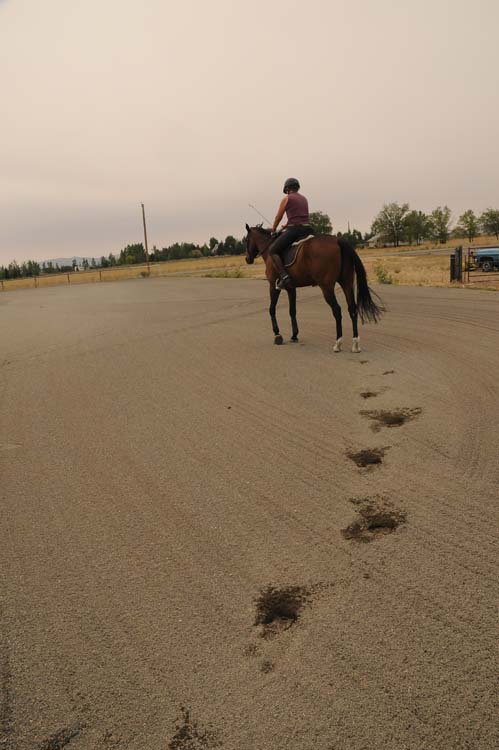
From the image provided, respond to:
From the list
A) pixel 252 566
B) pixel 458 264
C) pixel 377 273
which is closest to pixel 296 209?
pixel 252 566

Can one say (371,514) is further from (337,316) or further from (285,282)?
(285,282)

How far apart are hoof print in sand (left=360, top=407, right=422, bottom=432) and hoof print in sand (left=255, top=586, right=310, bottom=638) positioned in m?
2.90

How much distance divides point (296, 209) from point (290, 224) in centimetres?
30

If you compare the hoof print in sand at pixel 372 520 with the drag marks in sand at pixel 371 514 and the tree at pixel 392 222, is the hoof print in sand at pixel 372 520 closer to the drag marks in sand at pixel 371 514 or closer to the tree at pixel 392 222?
the drag marks in sand at pixel 371 514

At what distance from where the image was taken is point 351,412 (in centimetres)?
638

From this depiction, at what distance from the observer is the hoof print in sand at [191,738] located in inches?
86.7

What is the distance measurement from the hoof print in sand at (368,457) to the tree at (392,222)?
107m

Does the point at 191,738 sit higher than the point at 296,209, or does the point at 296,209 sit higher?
the point at 296,209

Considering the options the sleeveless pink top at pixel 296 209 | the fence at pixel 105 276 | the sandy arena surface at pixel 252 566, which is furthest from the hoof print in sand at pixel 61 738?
the fence at pixel 105 276

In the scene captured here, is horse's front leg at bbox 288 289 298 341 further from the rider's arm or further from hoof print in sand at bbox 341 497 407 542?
hoof print in sand at bbox 341 497 407 542

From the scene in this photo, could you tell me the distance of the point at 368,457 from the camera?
16.4 ft

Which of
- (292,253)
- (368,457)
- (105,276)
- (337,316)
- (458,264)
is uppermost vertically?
(105,276)

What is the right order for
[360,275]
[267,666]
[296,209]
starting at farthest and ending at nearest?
[296,209], [360,275], [267,666]

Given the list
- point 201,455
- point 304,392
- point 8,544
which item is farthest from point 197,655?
point 304,392
